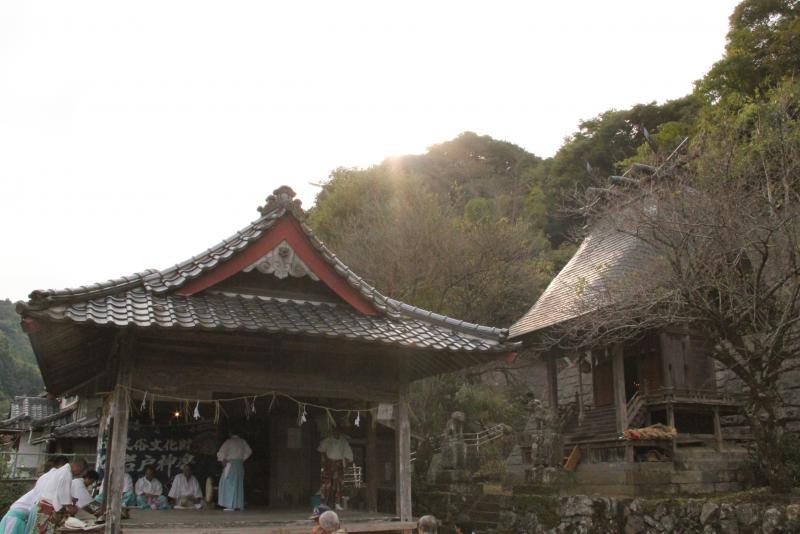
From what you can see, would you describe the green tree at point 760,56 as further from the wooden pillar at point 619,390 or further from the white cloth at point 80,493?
the white cloth at point 80,493

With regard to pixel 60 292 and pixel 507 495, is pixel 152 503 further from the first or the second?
pixel 507 495

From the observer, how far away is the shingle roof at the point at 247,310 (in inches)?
332

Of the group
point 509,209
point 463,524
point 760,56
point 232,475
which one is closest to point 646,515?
point 463,524

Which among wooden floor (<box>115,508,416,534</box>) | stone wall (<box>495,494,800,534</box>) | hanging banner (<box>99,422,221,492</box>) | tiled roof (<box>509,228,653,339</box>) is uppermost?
tiled roof (<box>509,228,653,339</box>)

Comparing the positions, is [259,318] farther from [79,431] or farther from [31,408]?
[31,408]

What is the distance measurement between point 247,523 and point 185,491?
538cm

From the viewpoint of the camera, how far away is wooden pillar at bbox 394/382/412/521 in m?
10.6

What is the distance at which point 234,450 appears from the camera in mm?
12703

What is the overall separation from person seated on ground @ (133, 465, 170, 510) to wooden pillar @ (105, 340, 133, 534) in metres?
5.81

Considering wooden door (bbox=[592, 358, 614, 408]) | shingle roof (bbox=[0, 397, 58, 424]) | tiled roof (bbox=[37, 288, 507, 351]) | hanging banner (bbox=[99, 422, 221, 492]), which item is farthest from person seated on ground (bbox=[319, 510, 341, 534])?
shingle roof (bbox=[0, 397, 58, 424])

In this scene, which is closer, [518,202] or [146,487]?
[146,487]

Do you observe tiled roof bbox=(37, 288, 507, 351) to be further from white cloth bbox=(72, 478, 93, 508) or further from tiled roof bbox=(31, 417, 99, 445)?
tiled roof bbox=(31, 417, 99, 445)

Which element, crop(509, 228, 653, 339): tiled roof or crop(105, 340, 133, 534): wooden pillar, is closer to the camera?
crop(105, 340, 133, 534): wooden pillar

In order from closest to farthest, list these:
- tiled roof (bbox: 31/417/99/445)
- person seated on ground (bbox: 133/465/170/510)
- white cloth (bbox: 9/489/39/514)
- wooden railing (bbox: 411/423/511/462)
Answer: white cloth (bbox: 9/489/39/514), person seated on ground (bbox: 133/465/170/510), wooden railing (bbox: 411/423/511/462), tiled roof (bbox: 31/417/99/445)
